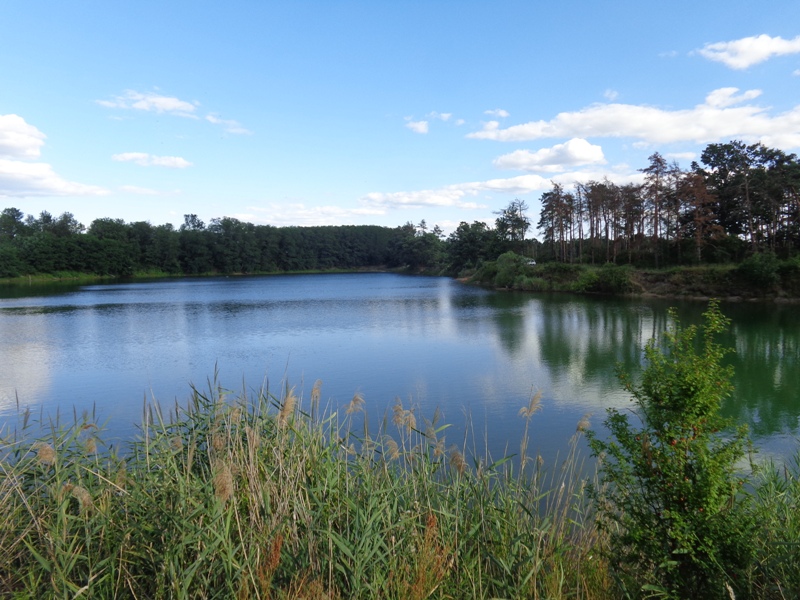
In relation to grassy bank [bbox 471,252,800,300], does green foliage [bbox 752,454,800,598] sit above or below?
below

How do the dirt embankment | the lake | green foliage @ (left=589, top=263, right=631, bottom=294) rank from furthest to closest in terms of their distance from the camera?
green foliage @ (left=589, top=263, right=631, bottom=294)
the dirt embankment
the lake

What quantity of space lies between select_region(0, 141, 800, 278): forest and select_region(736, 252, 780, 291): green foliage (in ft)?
2.65

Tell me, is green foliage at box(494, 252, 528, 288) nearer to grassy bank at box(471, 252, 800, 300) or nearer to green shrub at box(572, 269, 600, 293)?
grassy bank at box(471, 252, 800, 300)

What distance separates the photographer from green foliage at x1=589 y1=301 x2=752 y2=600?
3561 millimetres

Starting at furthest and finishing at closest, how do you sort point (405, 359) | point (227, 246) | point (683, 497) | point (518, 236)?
point (227, 246), point (518, 236), point (405, 359), point (683, 497)

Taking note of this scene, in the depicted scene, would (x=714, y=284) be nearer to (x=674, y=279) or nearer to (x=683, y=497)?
(x=674, y=279)

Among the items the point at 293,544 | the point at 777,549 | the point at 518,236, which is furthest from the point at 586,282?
the point at 293,544

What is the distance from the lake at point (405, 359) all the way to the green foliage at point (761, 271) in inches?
110

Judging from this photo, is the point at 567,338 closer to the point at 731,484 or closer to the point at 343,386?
the point at 343,386

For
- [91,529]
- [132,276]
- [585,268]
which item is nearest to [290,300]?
[585,268]

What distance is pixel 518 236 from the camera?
64688 millimetres

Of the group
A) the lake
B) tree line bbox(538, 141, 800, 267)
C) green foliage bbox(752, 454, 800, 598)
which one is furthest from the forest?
green foliage bbox(752, 454, 800, 598)

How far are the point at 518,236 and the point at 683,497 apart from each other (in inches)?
2467

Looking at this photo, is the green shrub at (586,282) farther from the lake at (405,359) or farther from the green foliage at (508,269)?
the green foliage at (508,269)
